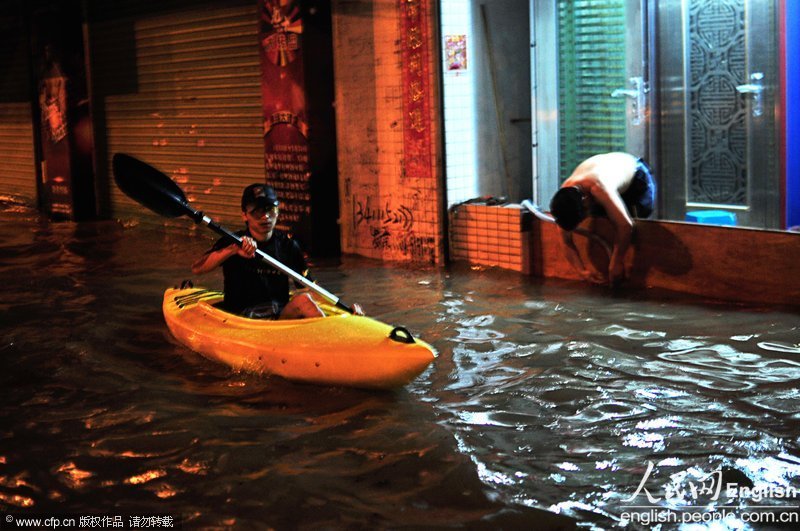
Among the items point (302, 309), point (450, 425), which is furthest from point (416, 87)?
point (450, 425)

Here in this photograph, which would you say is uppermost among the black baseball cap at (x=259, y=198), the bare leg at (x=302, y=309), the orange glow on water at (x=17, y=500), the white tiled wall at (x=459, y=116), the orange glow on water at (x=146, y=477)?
the white tiled wall at (x=459, y=116)

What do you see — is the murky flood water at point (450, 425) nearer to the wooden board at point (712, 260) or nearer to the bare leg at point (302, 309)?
the wooden board at point (712, 260)

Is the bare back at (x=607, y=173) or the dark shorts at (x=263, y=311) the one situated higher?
the bare back at (x=607, y=173)

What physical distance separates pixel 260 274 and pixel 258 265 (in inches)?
2.6

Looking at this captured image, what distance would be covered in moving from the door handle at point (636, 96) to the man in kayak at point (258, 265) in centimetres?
399

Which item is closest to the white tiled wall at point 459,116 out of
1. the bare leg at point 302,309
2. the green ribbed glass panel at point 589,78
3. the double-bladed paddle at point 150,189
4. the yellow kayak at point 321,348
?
the green ribbed glass panel at point 589,78

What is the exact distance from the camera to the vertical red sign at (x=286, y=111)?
10.8m

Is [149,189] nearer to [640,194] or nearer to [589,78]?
[640,194]

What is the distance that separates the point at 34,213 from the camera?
1625cm

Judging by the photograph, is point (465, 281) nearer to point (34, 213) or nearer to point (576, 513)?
point (576, 513)

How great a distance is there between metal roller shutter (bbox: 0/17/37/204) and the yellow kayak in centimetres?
1108

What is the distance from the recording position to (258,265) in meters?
6.76

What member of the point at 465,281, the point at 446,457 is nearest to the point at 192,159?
the point at 465,281

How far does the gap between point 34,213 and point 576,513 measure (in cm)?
1394
